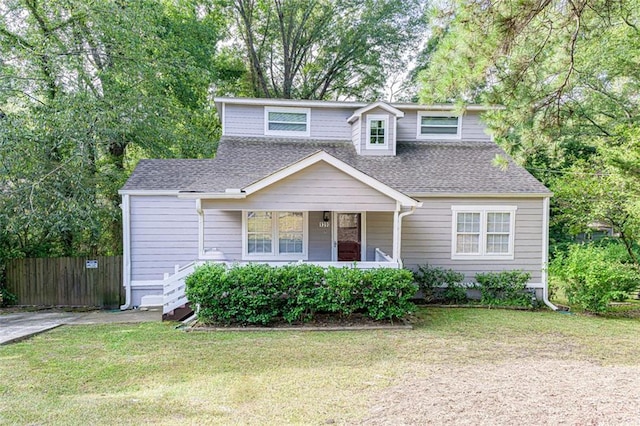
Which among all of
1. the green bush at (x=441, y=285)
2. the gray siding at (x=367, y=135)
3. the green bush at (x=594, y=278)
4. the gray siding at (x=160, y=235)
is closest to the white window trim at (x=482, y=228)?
the green bush at (x=441, y=285)

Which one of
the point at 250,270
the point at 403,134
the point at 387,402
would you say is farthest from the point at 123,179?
the point at 387,402

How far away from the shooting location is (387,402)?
13.3 feet

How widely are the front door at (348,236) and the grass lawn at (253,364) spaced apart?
9.40ft

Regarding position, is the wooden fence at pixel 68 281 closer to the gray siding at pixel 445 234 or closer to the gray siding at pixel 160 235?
the gray siding at pixel 160 235

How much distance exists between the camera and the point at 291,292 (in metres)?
7.49

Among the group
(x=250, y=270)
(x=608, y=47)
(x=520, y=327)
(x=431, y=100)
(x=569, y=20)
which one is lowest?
(x=520, y=327)

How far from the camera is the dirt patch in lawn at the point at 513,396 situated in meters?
3.63

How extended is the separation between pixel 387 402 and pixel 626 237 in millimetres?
11353

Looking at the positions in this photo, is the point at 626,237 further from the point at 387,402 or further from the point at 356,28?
the point at 356,28

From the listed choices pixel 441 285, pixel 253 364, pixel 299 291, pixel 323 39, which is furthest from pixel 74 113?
pixel 323 39

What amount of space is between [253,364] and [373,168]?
706cm

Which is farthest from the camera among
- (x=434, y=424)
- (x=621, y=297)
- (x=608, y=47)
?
(x=608, y=47)

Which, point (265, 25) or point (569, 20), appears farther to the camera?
point (265, 25)

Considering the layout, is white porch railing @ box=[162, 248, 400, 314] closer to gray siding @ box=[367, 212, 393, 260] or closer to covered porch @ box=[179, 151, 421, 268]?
covered porch @ box=[179, 151, 421, 268]
